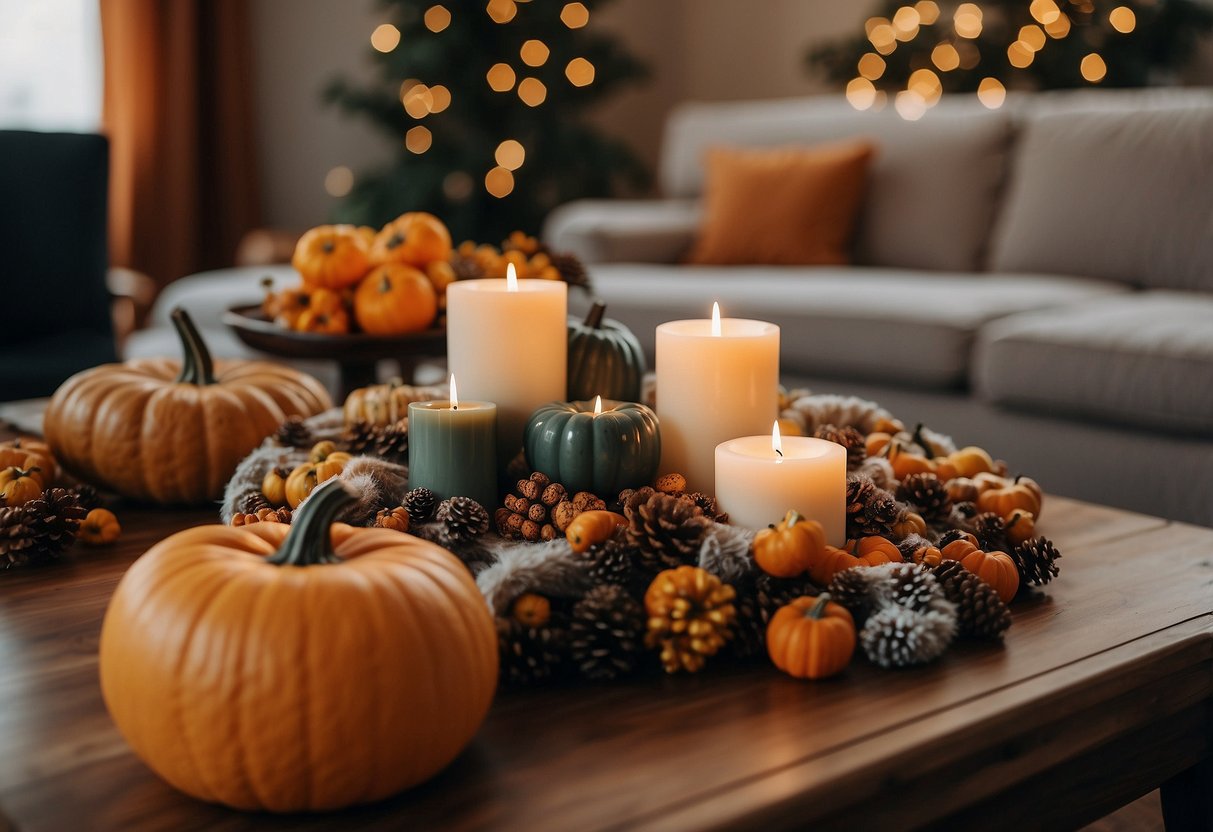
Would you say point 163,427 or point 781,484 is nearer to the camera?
point 781,484

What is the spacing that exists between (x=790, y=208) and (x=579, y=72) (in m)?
1.44

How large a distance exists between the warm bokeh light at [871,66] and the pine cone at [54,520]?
3567 millimetres

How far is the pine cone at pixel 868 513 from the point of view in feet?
3.36

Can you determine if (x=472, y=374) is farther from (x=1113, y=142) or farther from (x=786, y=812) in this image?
(x=1113, y=142)

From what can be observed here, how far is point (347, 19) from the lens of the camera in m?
4.56

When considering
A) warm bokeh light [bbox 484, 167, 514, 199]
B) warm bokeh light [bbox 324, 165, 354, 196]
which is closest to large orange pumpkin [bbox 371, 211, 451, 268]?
warm bokeh light [bbox 484, 167, 514, 199]

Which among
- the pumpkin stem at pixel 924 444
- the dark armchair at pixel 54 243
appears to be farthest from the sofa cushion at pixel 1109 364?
the dark armchair at pixel 54 243

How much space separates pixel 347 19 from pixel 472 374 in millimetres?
3879

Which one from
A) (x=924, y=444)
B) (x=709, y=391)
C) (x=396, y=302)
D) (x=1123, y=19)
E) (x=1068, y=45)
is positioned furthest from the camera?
(x=1068, y=45)

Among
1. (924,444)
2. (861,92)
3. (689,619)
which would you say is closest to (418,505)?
(689,619)

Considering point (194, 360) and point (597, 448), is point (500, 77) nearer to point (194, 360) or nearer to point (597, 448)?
point (194, 360)

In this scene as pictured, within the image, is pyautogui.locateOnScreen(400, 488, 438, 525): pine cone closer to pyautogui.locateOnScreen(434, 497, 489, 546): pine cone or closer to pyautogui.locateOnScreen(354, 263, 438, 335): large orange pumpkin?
pyautogui.locateOnScreen(434, 497, 489, 546): pine cone

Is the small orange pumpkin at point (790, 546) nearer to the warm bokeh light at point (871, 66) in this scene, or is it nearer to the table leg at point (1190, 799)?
the table leg at point (1190, 799)

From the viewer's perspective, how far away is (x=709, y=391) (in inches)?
41.0
